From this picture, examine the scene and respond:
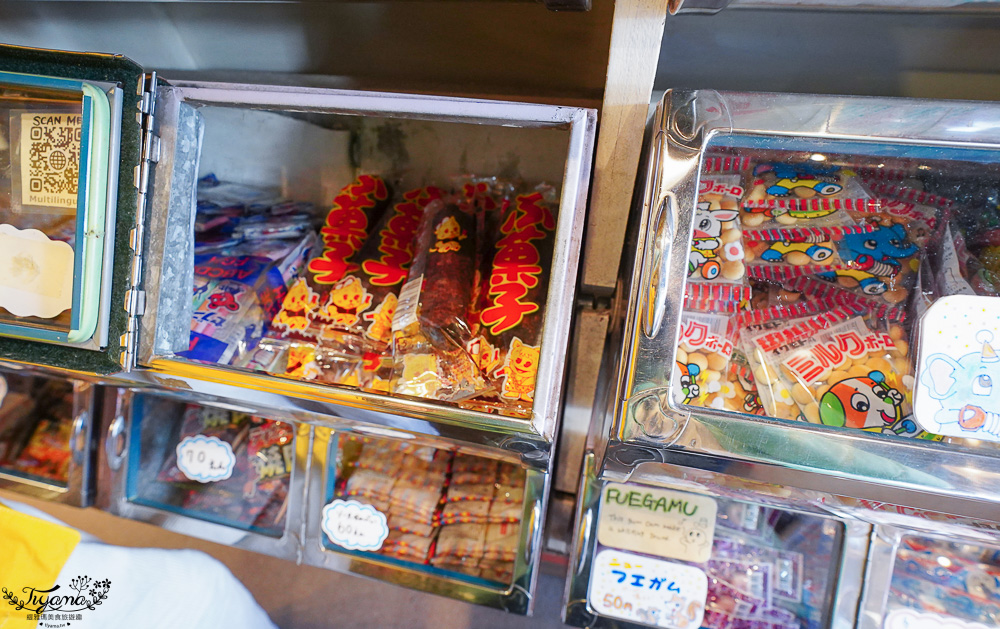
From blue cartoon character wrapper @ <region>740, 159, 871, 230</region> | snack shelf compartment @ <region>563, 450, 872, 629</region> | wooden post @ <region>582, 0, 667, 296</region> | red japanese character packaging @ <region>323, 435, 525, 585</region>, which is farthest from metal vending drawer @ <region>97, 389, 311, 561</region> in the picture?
blue cartoon character wrapper @ <region>740, 159, 871, 230</region>

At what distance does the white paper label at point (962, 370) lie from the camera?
0.63m

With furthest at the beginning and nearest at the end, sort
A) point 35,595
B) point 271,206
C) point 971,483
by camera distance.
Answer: point 271,206, point 35,595, point 971,483

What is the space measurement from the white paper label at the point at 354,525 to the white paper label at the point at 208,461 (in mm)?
284

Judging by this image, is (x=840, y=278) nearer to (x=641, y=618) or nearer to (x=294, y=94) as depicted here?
(x=641, y=618)

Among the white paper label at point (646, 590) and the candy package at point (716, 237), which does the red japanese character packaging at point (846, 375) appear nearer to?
the candy package at point (716, 237)

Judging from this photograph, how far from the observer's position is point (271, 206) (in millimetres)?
1343

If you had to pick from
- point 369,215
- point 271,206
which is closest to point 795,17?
point 369,215

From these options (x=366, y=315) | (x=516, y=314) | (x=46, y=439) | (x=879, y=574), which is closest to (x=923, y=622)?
(x=879, y=574)

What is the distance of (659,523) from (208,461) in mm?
1052

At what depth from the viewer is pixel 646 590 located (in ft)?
3.28

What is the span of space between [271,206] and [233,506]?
80 centimetres

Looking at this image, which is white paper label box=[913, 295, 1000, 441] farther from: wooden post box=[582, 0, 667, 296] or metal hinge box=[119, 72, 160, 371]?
metal hinge box=[119, 72, 160, 371]

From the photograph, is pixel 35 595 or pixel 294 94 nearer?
pixel 294 94

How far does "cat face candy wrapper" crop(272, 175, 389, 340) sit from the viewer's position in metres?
1.09
